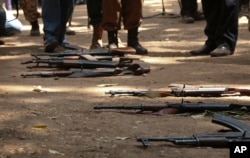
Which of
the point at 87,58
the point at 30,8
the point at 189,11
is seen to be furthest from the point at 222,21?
the point at 189,11

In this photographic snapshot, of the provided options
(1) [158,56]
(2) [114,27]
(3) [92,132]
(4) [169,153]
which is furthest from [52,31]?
(4) [169,153]

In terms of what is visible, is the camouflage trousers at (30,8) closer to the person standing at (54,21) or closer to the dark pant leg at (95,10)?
the person standing at (54,21)

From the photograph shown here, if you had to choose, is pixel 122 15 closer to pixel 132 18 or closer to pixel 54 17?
pixel 132 18

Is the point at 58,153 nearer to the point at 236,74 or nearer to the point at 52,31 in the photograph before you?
the point at 236,74

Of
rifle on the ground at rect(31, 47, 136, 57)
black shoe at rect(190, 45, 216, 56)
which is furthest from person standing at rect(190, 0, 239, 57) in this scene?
rifle on the ground at rect(31, 47, 136, 57)

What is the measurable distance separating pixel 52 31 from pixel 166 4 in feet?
27.4

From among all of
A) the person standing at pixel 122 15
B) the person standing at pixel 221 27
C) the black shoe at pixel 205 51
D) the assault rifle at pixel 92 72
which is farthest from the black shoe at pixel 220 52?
the assault rifle at pixel 92 72

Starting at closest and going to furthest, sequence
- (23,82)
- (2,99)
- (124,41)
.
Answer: (2,99), (23,82), (124,41)

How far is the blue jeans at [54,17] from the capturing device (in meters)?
6.83

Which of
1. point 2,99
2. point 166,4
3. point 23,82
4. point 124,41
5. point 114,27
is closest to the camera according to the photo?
point 2,99

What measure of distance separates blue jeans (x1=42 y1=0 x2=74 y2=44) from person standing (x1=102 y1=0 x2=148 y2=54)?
0.63m

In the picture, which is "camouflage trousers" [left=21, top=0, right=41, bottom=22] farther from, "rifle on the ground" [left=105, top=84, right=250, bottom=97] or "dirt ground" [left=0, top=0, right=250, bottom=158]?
"rifle on the ground" [left=105, top=84, right=250, bottom=97]

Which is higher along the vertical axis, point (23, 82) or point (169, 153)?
point (169, 153)

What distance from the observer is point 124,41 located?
8.20 metres
